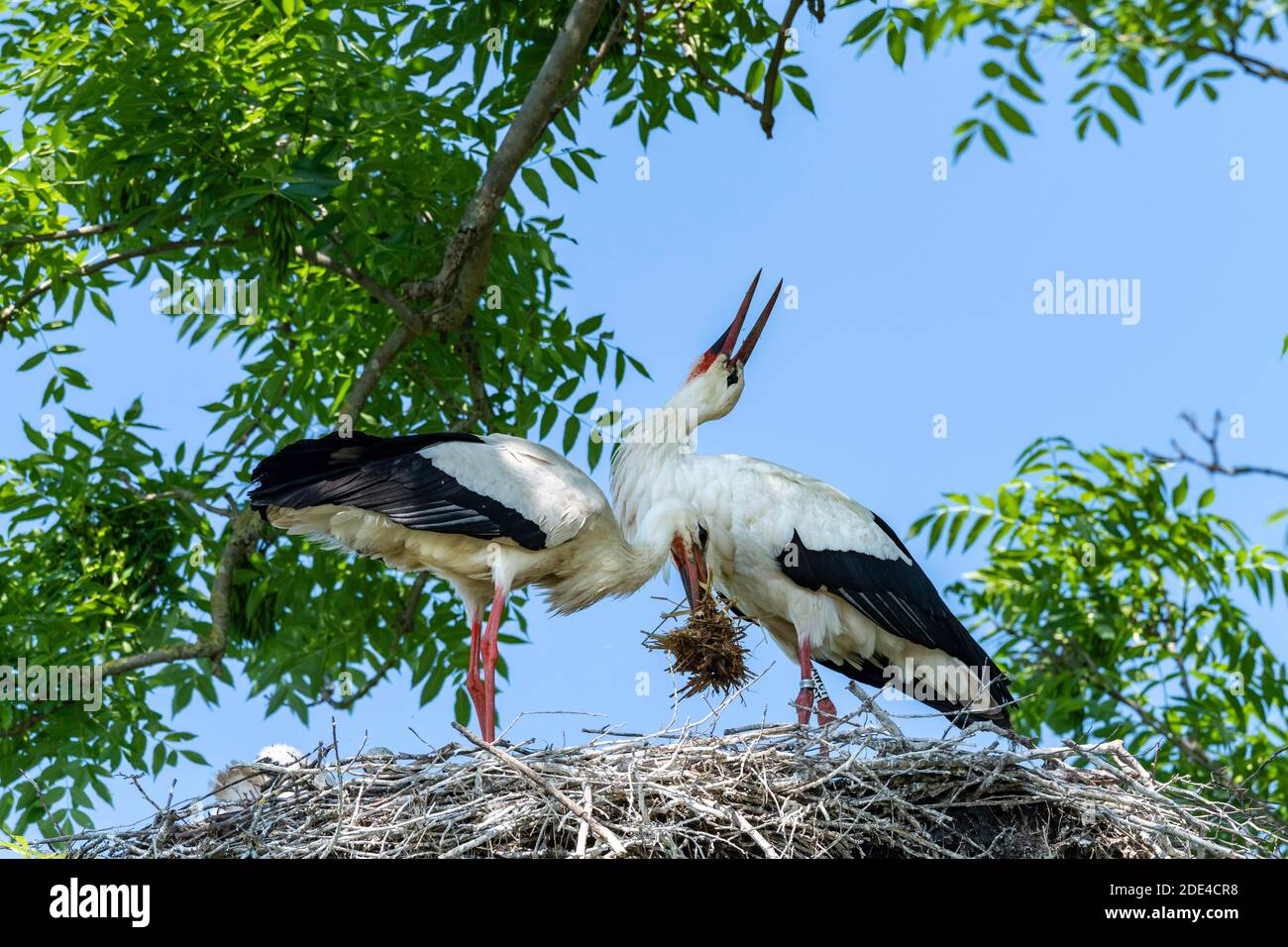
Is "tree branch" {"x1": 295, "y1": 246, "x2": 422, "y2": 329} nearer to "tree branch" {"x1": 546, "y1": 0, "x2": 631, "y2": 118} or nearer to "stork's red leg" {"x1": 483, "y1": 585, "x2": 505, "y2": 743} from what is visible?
"tree branch" {"x1": 546, "y1": 0, "x2": 631, "y2": 118}

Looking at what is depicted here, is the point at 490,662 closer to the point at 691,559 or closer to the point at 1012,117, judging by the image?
the point at 691,559

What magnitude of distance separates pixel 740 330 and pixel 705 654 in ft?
6.24

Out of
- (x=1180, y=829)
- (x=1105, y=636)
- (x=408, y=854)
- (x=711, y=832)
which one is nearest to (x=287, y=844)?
(x=408, y=854)

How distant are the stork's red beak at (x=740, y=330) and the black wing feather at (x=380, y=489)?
1.55 metres

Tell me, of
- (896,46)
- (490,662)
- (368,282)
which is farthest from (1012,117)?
(368,282)

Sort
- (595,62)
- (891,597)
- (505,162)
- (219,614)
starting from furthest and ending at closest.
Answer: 1. (219,614)
2. (595,62)
3. (505,162)
4. (891,597)

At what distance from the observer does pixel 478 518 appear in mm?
5715

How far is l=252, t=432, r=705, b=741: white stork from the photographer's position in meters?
5.66

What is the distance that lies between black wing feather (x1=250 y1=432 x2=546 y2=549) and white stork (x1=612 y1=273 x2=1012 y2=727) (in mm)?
817

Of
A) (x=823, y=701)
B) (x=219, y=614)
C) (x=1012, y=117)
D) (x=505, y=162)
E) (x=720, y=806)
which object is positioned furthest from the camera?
(x=219, y=614)

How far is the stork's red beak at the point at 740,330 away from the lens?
696cm

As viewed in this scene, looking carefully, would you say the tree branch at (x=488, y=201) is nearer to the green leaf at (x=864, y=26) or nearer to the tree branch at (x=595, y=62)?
the tree branch at (x=595, y=62)

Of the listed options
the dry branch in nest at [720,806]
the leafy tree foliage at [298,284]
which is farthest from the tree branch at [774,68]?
the dry branch in nest at [720,806]
